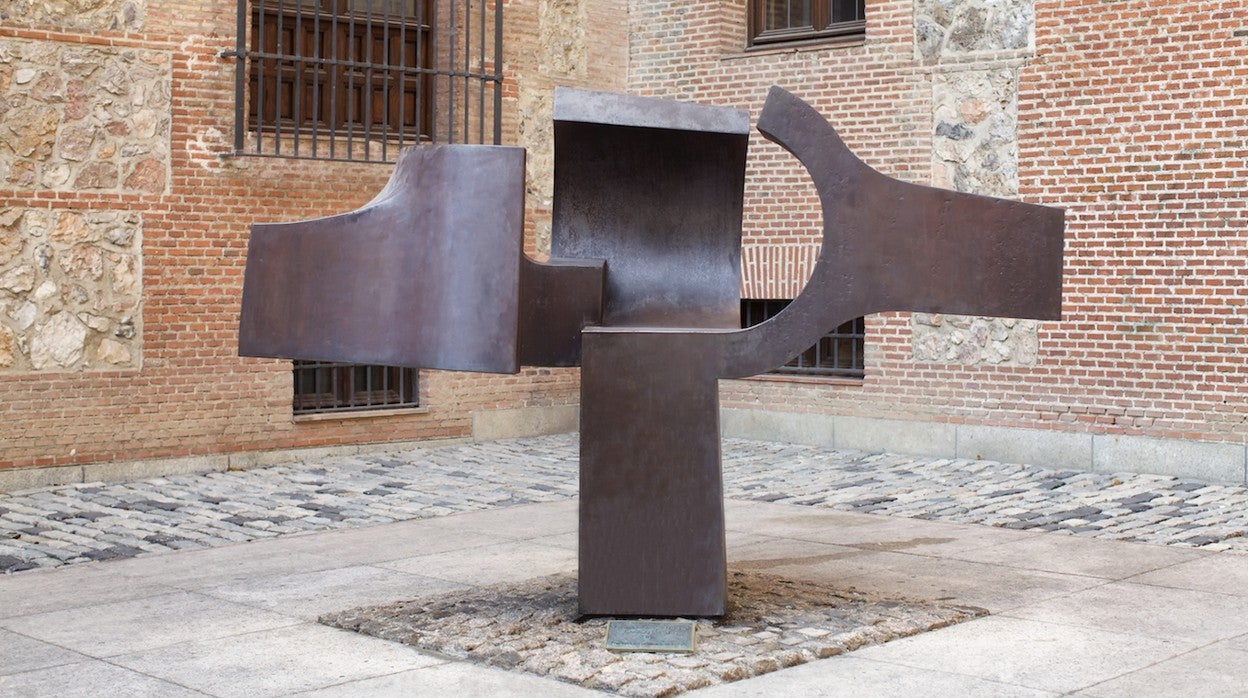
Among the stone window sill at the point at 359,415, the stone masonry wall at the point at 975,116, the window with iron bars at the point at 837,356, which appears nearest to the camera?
the stone masonry wall at the point at 975,116

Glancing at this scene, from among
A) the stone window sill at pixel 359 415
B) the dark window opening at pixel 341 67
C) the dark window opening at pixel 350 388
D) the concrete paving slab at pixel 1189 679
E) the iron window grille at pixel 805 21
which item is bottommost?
the concrete paving slab at pixel 1189 679

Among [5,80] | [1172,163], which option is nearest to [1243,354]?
[1172,163]

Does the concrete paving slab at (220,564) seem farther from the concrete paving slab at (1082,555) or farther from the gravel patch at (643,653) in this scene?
the concrete paving slab at (1082,555)

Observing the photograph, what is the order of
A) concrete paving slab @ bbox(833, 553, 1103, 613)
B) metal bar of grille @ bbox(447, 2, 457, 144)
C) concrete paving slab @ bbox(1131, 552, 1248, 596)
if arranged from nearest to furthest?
concrete paving slab @ bbox(833, 553, 1103, 613), concrete paving slab @ bbox(1131, 552, 1248, 596), metal bar of grille @ bbox(447, 2, 457, 144)

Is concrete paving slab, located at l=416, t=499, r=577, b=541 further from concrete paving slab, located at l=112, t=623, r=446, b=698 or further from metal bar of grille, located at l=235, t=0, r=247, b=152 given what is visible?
metal bar of grille, located at l=235, t=0, r=247, b=152

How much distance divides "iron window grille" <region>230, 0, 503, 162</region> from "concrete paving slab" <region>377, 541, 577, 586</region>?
4.37 m

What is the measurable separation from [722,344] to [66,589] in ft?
10.7

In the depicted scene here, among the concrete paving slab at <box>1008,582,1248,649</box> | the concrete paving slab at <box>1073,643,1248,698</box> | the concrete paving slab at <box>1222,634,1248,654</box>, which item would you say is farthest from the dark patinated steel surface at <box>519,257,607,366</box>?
the concrete paving slab at <box>1222,634,1248,654</box>

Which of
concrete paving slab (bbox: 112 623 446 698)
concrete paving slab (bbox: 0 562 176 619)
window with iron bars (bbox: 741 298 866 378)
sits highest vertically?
window with iron bars (bbox: 741 298 866 378)

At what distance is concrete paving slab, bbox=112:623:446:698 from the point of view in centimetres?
506

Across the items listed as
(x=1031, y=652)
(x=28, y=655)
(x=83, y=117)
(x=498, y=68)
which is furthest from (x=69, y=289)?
(x=1031, y=652)

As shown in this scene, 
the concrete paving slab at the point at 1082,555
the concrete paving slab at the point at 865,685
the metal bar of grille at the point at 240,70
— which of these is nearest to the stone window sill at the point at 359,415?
the metal bar of grille at the point at 240,70

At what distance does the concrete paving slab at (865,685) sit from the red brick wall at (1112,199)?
583 centimetres

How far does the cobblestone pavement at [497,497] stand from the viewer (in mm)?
8297
